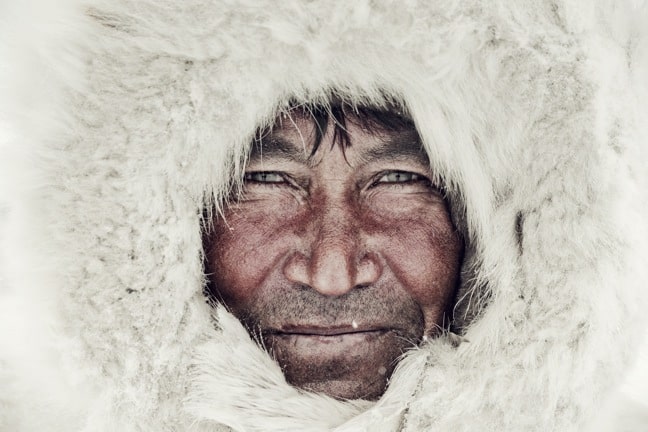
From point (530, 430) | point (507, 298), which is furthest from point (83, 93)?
point (530, 430)

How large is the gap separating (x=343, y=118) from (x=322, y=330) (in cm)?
41

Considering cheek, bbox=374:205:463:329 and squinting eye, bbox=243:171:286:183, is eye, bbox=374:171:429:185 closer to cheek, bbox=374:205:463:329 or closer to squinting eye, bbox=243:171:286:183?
cheek, bbox=374:205:463:329

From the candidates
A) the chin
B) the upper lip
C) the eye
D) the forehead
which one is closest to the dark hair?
the forehead

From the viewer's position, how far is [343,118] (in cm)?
119

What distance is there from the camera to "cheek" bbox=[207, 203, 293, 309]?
123cm

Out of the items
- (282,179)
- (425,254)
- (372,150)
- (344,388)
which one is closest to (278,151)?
(282,179)

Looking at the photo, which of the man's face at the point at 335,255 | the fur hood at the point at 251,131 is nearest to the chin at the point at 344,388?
the man's face at the point at 335,255

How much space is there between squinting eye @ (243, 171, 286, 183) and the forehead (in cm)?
4

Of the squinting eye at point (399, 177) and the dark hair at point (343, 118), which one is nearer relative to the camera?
the dark hair at point (343, 118)

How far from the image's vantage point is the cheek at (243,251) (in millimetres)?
1233

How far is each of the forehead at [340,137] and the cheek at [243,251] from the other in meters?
0.13

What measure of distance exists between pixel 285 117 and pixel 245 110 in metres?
0.18

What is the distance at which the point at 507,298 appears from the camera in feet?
3.30

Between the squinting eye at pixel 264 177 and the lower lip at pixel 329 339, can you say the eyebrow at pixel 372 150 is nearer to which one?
the squinting eye at pixel 264 177
